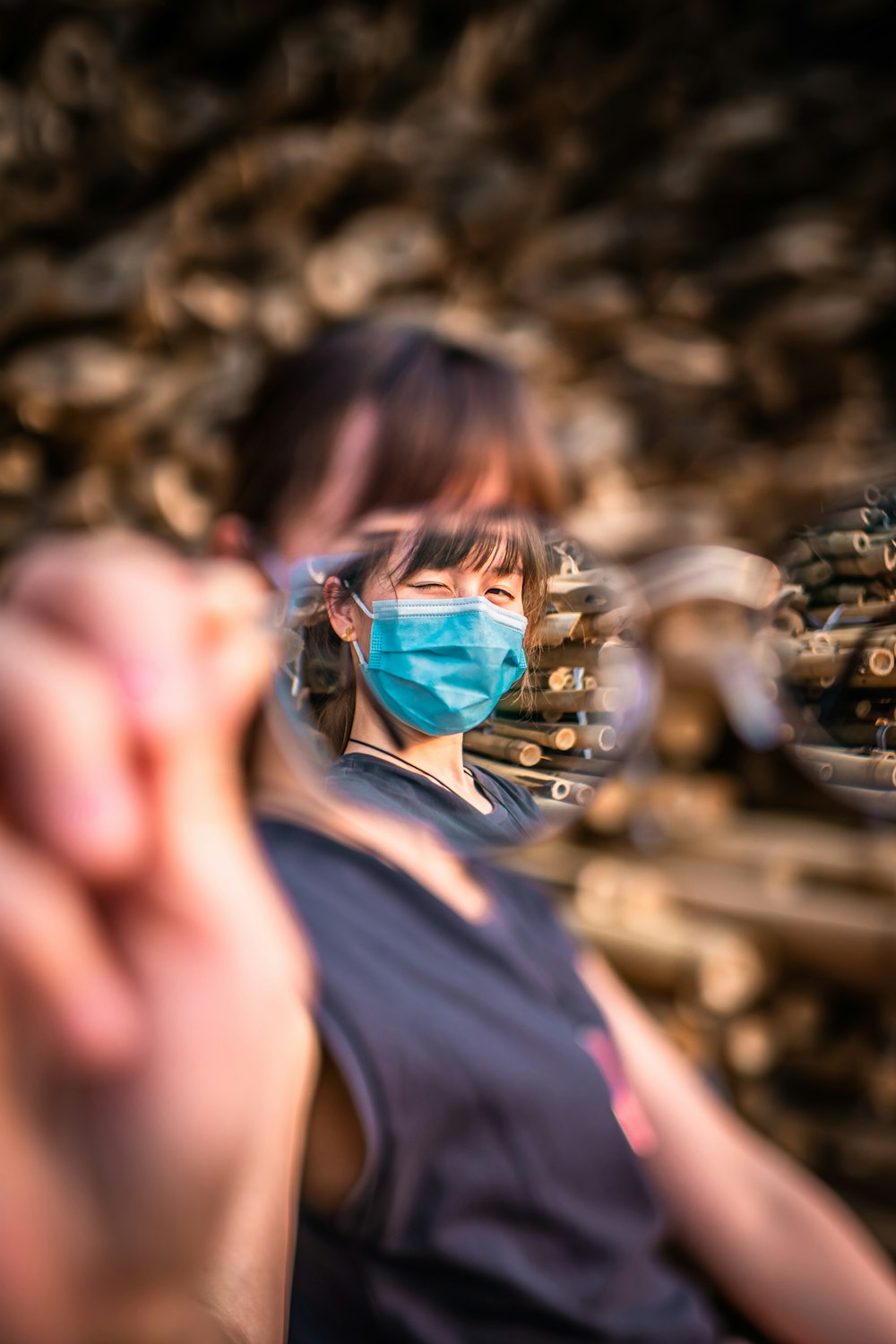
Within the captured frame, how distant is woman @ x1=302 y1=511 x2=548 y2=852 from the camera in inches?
13.2

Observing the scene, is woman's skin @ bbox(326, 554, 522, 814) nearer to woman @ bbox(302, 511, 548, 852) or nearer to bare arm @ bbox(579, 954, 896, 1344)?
woman @ bbox(302, 511, 548, 852)

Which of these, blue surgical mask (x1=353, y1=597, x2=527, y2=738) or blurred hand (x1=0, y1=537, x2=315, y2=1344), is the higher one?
blue surgical mask (x1=353, y1=597, x2=527, y2=738)

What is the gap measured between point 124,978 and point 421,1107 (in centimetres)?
17

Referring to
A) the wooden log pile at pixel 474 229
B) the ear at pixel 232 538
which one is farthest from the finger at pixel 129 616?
the wooden log pile at pixel 474 229

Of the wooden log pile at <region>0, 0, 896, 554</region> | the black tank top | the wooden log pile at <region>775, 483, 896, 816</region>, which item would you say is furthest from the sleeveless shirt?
the wooden log pile at <region>0, 0, 896, 554</region>

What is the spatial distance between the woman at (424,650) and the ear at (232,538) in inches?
7.6

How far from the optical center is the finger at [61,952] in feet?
1.19

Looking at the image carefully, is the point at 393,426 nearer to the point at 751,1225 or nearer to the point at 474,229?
the point at 751,1225

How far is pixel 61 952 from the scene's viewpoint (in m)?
0.38

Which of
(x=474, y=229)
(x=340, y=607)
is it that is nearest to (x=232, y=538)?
(x=340, y=607)

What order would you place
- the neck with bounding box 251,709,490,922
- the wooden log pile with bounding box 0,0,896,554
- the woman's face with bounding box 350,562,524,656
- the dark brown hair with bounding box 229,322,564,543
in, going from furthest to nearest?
1. the wooden log pile with bounding box 0,0,896,554
2. the dark brown hair with bounding box 229,322,564,543
3. the neck with bounding box 251,709,490,922
4. the woman's face with bounding box 350,562,524,656

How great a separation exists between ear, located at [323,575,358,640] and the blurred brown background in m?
0.77

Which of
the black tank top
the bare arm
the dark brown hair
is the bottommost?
the bare arm

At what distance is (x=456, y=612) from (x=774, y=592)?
1.05 ft
